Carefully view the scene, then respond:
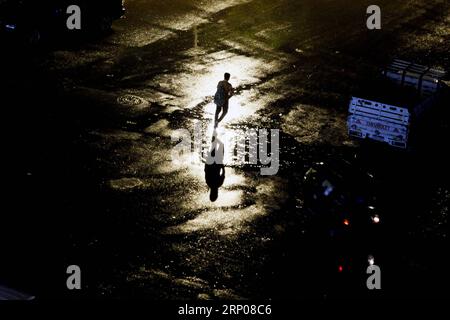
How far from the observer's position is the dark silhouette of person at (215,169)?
55.4ft

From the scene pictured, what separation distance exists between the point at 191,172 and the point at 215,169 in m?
0.77

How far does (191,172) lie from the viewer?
17625mm

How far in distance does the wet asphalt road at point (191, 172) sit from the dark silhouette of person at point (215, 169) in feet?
0.68

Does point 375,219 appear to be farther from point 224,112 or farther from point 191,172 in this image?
point 224,112

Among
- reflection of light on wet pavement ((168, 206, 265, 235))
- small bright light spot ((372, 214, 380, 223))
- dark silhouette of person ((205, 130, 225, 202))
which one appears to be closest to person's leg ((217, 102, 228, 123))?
dark silhouette of person ((205, 130, 225, 202))

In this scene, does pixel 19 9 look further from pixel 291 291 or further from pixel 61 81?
pixel 291 291

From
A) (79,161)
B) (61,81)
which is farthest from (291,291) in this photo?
(61,81)

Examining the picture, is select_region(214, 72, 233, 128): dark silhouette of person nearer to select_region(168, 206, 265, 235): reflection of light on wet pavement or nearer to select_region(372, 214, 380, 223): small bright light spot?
select_region(168, 206, 265, 235): reflection of light on wet pavement

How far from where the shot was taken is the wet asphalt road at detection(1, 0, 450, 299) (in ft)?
44.0

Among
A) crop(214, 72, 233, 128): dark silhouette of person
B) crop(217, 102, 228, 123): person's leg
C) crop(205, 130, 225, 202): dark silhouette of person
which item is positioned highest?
crop(214, 72, 233, 128): dark silhouette of person

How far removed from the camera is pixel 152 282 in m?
12.9

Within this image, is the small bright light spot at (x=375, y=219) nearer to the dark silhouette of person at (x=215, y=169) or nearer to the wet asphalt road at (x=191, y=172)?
the wet asphalt road at (x=191, y=172)

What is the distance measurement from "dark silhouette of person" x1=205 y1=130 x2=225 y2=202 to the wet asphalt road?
21 cm

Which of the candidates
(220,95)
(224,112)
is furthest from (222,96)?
(224,112)
